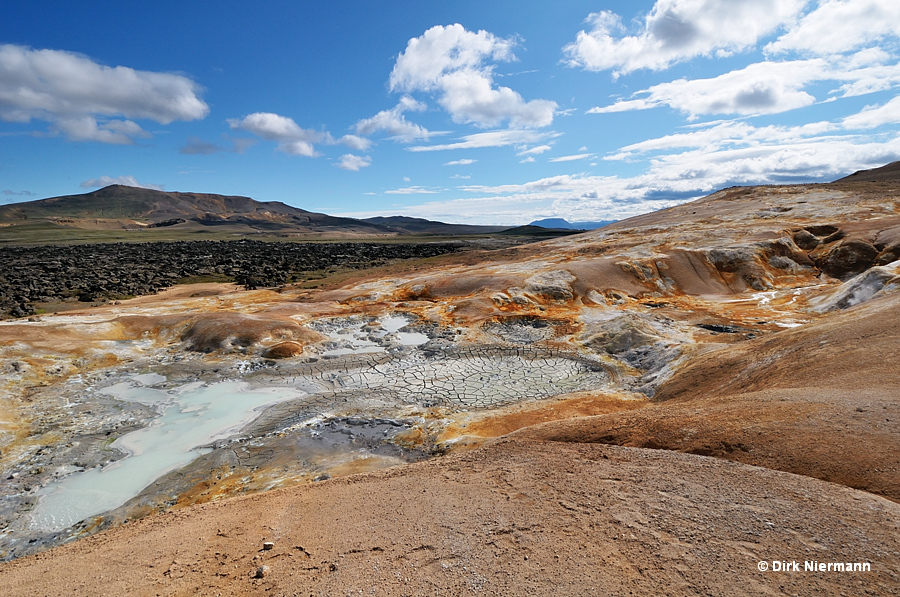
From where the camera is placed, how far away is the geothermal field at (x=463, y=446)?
213 inches

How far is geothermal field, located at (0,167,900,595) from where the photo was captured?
5414 mm

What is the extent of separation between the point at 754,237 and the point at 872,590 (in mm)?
38795

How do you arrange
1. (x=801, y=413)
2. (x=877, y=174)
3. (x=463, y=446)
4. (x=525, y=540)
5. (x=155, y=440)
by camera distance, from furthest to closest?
(x=877, y=174) → (x=155, y=440) → (x=463, y=446) → (x=801, y=413) → (x=525, y=540)

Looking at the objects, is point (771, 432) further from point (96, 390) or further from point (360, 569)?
point (96, 390)

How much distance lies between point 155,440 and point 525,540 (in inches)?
477

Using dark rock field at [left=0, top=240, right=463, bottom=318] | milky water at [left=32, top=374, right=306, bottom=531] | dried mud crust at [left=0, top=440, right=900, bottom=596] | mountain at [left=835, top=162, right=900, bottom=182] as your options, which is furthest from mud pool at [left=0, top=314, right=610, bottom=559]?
mountain at [left=835, top=162, right=900, bottom=182]

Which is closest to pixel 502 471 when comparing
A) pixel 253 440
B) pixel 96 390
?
pixel 253 440

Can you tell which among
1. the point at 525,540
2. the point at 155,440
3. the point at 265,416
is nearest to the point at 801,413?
the point at 525,540

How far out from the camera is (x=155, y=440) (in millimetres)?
12898

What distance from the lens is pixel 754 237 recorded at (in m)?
35.9

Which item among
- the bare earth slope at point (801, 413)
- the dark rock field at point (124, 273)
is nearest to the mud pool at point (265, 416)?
the bare earth slope at point (801, 413)

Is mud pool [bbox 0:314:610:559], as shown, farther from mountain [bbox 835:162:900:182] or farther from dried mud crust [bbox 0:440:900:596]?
mountain [bbox 835:162:900:182]

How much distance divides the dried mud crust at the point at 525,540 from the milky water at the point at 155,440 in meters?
3.44

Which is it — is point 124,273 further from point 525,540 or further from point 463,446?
point 525,540
